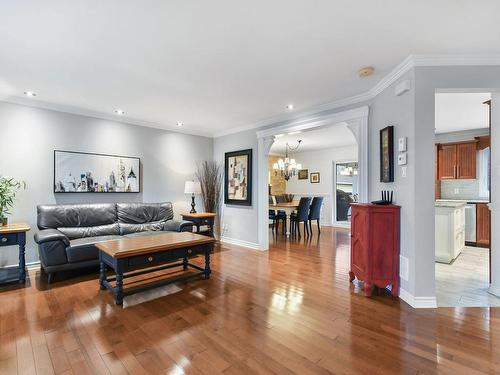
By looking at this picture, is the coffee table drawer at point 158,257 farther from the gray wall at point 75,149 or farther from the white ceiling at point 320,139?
the white ceiling at point 320,139

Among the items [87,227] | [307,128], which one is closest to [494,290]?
[307,128]

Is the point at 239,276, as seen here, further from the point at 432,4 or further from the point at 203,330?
the point at 432,4

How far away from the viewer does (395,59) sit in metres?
2.63

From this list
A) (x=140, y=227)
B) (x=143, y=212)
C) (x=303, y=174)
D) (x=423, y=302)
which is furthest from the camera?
(x=303, y=174)

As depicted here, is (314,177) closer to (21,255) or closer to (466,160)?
(466,160)

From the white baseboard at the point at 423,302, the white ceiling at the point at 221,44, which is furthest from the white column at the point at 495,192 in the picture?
the white baseboard at the point at 423,302

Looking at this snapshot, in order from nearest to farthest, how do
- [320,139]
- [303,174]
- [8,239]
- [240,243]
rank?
[8,239] < [240,243] < [320,139] < [303,174]

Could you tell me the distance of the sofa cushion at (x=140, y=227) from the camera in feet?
14.2

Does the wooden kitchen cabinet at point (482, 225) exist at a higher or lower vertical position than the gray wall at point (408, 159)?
lower

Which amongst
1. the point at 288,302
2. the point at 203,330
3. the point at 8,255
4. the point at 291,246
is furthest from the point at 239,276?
the point at 8,255

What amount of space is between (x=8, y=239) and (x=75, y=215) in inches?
35.3

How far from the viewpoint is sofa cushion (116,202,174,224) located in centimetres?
448

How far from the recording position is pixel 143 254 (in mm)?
2828

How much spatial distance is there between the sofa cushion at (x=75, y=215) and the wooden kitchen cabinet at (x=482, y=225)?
22.2 ft
